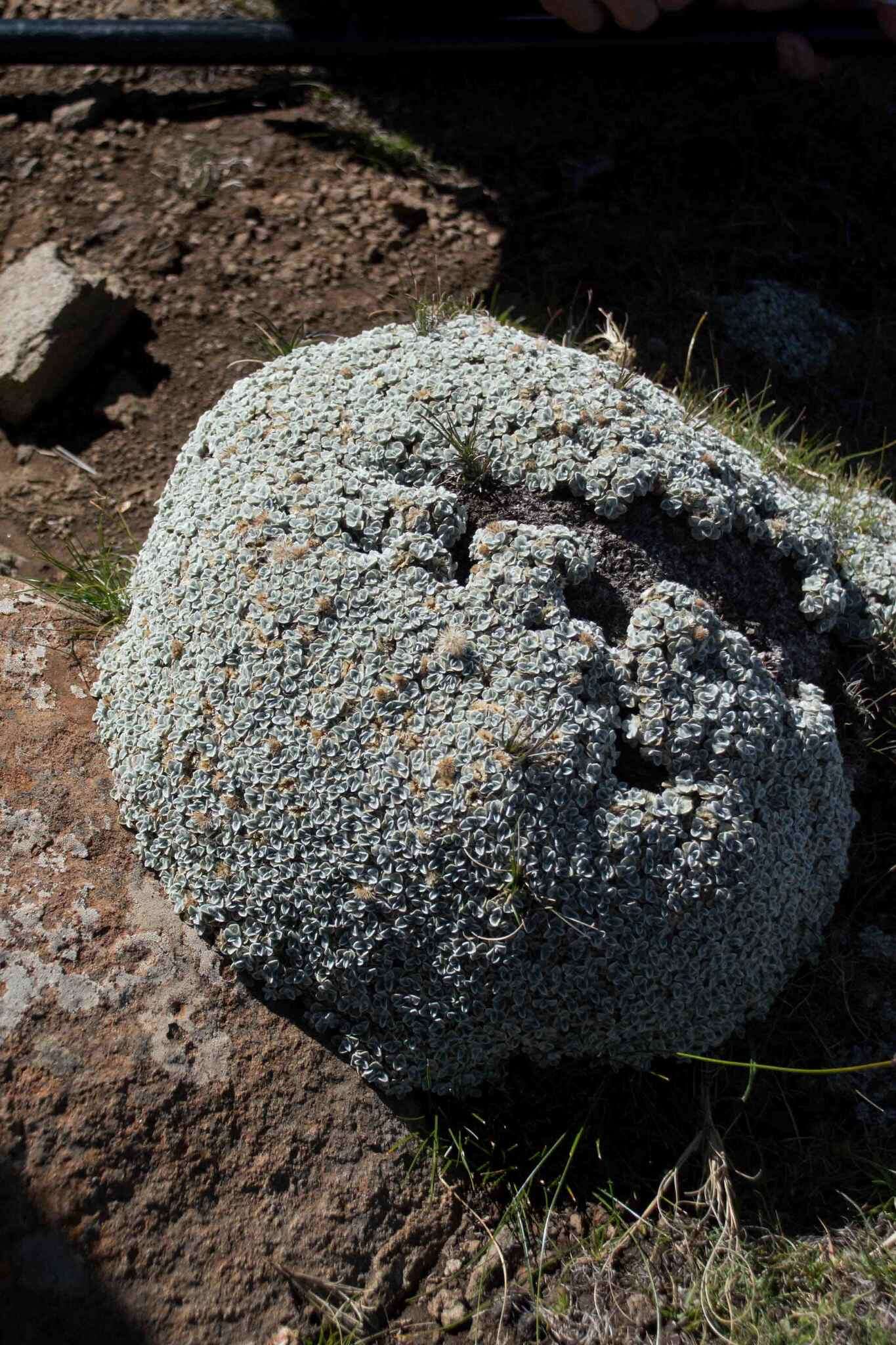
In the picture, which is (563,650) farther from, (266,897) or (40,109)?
(40,109)

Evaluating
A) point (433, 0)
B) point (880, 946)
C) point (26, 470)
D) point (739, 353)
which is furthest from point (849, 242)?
point (26, 470)

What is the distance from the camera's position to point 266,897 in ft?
8.06

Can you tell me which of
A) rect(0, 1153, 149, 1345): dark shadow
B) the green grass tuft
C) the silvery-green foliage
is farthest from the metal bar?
rect(0, 1153, 149, 1345): dark shadow

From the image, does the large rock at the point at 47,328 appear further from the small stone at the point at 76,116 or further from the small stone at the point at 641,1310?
the small stone at the point at 641,1310

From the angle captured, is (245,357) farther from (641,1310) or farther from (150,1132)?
(641,1310)

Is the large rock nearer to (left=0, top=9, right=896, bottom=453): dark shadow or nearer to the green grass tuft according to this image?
the green grass tuft

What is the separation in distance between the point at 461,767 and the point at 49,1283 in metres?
1.35

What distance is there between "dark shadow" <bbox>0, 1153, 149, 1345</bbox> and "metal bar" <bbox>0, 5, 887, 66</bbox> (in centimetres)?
479

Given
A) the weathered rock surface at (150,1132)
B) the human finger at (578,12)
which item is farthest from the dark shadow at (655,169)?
the weathered rock surface at (150,1132)

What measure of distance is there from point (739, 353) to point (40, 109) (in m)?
3.66

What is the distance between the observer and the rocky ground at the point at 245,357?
2271 mm

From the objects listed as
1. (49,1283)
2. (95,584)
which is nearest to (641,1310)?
(49,1283)

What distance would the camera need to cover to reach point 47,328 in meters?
4.05

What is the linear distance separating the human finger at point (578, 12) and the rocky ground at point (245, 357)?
2.06 feet
